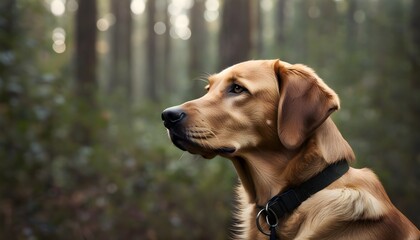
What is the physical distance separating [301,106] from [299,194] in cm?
56

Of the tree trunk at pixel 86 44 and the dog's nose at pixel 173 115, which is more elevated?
the dog's nose at pixel 173 115

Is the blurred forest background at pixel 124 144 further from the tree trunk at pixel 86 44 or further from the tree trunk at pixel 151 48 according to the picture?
the tree trunk at pixel 151 48

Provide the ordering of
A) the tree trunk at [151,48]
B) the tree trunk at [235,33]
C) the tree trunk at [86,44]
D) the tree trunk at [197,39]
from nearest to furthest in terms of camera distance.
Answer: the tree trunk at [235,33] < the tree trunk at [86,44] < the tree trunk at [197,39] < the tree trunk at [151,48]

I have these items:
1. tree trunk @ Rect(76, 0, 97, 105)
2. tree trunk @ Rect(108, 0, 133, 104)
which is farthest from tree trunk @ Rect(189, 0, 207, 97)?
tree trunk @ Rect(76, 0, 97, 105)

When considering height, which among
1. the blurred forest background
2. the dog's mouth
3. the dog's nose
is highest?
the dog's nose

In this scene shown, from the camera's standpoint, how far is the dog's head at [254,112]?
3635 mm

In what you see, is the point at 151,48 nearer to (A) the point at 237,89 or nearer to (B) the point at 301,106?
(A) the point at 237,89

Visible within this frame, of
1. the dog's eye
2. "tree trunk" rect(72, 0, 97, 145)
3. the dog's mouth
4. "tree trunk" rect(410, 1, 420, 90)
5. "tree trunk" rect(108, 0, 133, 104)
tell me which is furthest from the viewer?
"tree trunk" rect(108, 0, 133, 104)

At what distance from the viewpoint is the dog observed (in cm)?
344

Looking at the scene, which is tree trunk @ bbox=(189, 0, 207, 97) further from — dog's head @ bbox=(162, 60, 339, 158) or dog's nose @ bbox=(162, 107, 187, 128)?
dog's nose @ bbox=(162, 107, 187, 128)

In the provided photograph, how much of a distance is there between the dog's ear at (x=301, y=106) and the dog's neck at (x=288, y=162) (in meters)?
0.10

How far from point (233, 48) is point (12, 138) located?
14.5 ft

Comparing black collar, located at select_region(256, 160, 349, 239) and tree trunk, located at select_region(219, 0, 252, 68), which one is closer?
black collar, located at select_region(256, 160, 349, 239)

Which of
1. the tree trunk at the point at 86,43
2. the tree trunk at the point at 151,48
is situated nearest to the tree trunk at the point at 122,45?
the tree trunk at the point at 151,48
